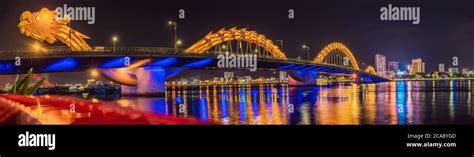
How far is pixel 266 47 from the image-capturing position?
12694 centimetres

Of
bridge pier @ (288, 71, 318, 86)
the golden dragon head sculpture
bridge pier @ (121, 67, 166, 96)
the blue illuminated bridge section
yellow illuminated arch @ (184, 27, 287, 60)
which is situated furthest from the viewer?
bridge pier @ (288, 71, 318, 86)

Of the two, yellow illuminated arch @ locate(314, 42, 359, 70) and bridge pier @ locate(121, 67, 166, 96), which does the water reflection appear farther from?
yellow illuminated arch @ locate(314, 42, 359, 70)

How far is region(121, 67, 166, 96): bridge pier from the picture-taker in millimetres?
70875

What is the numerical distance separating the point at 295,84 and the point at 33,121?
372 ft

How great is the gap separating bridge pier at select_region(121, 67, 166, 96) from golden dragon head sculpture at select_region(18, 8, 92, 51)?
9.32m

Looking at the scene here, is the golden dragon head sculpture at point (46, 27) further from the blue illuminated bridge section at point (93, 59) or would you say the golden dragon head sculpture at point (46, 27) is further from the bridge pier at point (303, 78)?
the bridge pier at point (303, 78)

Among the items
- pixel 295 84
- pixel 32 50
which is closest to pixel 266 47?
pixel 295 84

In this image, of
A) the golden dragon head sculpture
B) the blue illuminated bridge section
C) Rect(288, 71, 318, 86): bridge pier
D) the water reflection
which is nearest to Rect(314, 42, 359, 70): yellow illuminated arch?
Rect(288, 71, 318, 86): bridge pier

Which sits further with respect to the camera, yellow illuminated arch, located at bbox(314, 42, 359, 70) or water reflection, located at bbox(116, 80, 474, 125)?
yellow illuminated arch, located at bbox(314, 42, 359, 70)

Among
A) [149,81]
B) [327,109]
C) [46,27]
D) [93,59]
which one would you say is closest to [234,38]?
[149,81]

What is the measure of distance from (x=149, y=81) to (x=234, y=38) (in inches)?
1801
